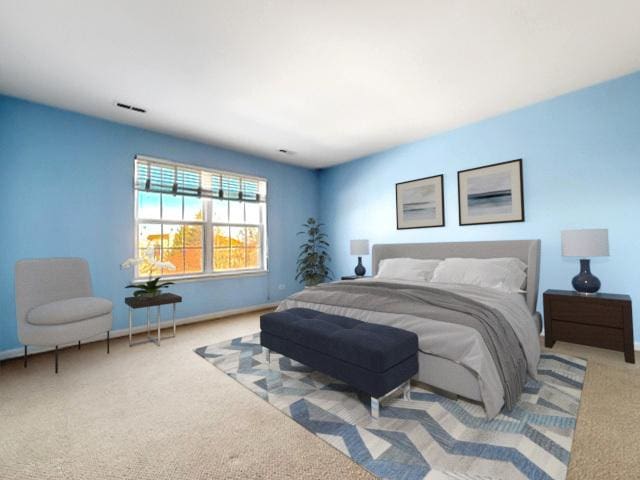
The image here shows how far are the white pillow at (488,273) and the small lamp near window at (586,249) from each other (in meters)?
0.47

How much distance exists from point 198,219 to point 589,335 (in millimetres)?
4787

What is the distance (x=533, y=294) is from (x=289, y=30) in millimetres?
3410

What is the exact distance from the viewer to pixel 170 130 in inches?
154

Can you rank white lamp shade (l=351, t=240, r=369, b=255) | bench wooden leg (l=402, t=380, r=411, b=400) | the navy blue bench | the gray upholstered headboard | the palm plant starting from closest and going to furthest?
1. the navy blue bench
2. bench wooden leg (l=402, t=380, r=411, b=400)
3. the gray upholstered headboard
4. white lamp shade (l=351, t=240, r=369, b=255)
5. the palm plant

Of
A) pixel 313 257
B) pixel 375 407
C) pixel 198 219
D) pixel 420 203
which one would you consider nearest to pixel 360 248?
pixel 313 257

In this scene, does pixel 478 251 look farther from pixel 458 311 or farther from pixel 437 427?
pixel 437 427

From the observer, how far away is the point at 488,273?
3164 millimetres

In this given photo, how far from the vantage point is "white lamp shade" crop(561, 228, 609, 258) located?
2.69m

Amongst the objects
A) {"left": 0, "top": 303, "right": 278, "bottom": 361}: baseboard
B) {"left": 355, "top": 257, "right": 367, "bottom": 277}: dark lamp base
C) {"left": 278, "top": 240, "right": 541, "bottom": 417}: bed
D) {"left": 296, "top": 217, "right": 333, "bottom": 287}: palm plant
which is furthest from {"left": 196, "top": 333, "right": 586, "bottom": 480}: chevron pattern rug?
{"left": 296, "top": 217, "right": 333, "bottom": 287}: palm plant

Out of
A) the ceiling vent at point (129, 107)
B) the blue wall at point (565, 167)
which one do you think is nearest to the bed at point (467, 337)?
the blue wall at point (565, 167)

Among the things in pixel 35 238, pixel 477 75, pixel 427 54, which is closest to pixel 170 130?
pixel 35 238

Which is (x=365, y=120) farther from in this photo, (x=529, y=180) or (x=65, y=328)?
(x=65, y=328)

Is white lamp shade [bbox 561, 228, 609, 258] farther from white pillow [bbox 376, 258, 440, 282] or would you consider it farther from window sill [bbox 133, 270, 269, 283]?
window sill [bbox 133, 270, 269, 283]

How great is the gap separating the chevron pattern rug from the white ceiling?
8.62 feet
